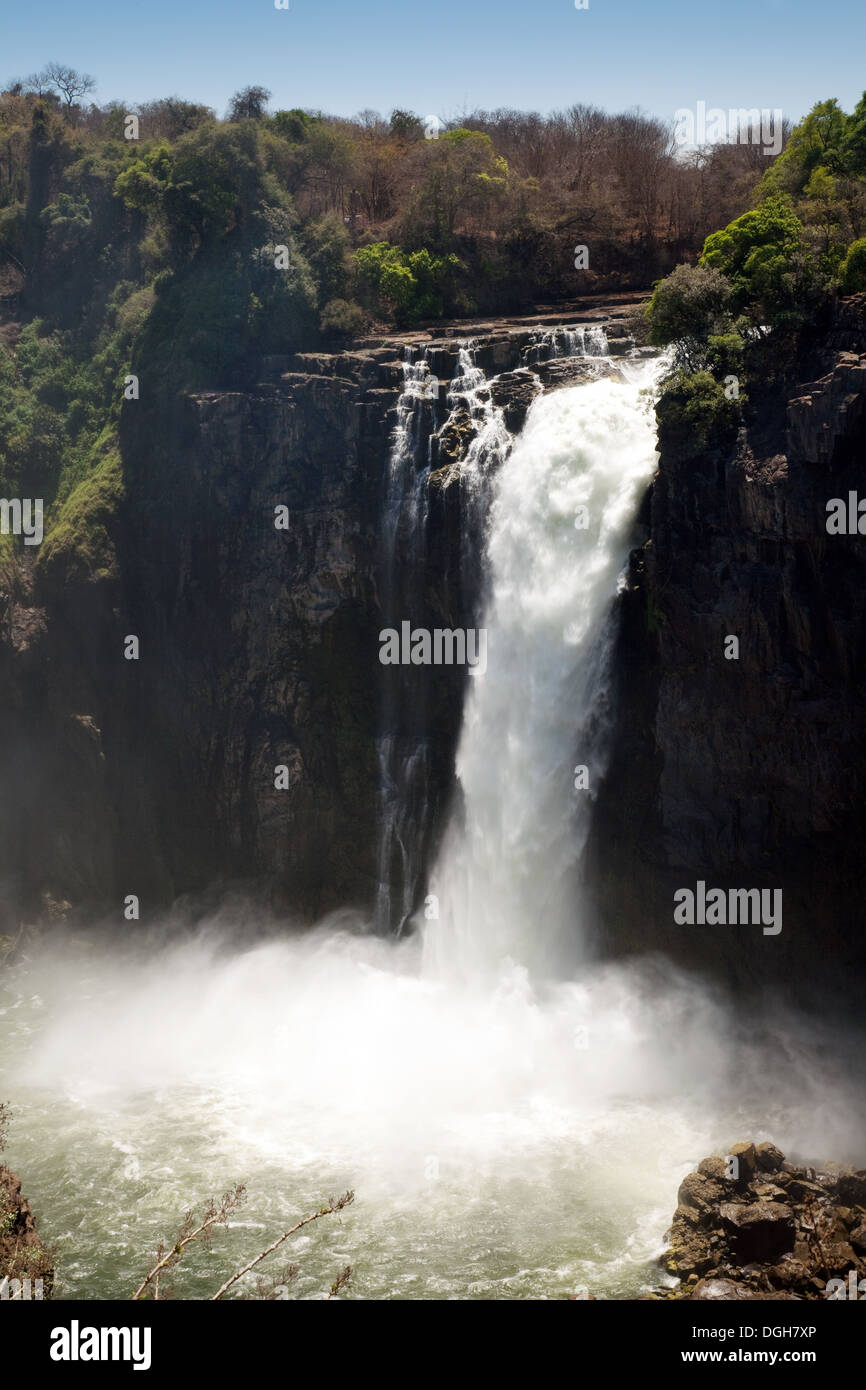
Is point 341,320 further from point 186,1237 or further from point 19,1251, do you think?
point 186,1237

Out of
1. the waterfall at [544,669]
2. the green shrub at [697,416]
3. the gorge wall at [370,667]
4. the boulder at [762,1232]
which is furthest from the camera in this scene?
the waterfall at [544,669]

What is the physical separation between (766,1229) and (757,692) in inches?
493

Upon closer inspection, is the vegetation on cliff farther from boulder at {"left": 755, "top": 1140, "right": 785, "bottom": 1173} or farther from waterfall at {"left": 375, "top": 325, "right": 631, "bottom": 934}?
boulder at {"left": 755, "top": 1140, "right": 785, "bottom": 1173}

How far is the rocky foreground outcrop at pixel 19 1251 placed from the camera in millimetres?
20391

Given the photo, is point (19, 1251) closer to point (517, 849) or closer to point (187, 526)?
point (517, 849)

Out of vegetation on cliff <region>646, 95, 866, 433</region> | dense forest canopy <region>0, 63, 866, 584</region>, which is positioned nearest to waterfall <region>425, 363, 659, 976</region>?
vegetation on cliff <region>646, 95, 866, 433</region>

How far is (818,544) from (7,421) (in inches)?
1286

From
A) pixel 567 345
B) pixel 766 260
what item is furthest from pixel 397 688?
pixel 766 260

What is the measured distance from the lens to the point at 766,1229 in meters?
22.2

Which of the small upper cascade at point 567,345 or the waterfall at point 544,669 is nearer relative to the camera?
the waterfall at point 544,669

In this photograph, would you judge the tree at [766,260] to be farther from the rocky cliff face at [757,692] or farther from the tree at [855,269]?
the rocky cliff face at [757,692]

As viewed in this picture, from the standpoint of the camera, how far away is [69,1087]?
3164cm

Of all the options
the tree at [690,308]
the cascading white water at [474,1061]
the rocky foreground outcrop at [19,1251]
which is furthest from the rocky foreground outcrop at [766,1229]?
the tree at [690,308]

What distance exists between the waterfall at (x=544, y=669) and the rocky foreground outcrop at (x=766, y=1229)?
995cm
